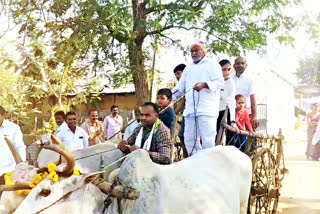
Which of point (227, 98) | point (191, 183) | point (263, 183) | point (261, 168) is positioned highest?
point (227, 98)

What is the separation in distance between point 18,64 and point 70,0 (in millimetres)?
6159

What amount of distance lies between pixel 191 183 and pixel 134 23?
6223 mm

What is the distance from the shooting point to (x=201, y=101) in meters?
4.98

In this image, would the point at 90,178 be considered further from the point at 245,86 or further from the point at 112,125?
the point at 112,125

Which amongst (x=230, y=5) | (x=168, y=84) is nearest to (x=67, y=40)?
(x=230, y=5)

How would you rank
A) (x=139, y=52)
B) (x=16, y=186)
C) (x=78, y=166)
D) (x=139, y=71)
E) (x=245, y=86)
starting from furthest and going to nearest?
(x=139, y=71), (x=139, y=52), (x=245, y=86), (x=78, y=166), (x=16, y=186)

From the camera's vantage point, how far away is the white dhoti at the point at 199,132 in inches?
195

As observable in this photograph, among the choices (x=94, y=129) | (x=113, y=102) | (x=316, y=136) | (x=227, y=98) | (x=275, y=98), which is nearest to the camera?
(x=227, y=98)

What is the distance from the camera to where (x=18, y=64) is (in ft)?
47.5

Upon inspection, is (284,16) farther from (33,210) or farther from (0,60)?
(0,60)

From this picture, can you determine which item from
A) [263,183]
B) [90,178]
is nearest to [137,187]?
[90,178]

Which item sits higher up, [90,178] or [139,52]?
[139,52]

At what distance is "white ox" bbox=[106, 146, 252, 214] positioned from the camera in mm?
3105

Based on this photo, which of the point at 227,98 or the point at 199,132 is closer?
the point at 199,132
